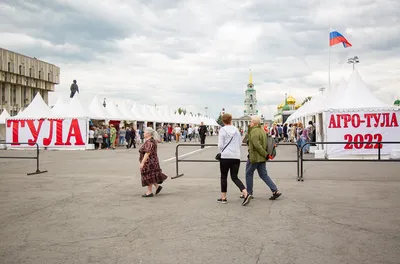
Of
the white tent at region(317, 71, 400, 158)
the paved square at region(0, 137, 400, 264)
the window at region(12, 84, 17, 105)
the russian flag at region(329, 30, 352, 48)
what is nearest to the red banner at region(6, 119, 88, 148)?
the white tent at region(317, 71, 400, 158)

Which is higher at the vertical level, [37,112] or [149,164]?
[37,112]

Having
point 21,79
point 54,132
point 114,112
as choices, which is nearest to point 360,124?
point 54,132

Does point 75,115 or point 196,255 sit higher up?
A: point 75,115

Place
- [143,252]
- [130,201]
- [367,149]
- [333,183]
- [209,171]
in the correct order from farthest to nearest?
[367,149]
[209,171]
[333,183]
[130,201]
[143,252]

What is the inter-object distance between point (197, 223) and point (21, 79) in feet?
249

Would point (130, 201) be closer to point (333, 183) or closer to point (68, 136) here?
point (333, 183)

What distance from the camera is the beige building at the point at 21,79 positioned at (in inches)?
2667

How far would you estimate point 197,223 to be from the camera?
5.79m

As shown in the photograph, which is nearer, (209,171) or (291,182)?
(291,182)

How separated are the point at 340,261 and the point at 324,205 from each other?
3.13 meters

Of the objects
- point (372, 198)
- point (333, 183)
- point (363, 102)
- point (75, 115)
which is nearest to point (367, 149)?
point (363, 102)

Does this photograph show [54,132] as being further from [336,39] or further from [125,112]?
[336,39]

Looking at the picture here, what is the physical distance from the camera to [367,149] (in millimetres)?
17156

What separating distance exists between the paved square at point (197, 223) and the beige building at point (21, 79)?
215ft
